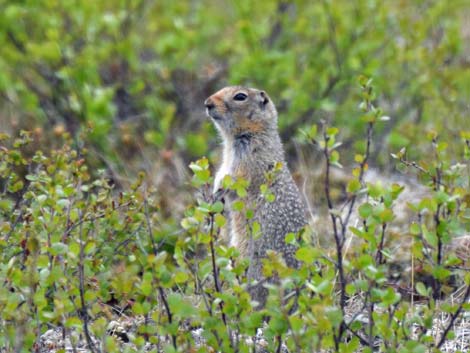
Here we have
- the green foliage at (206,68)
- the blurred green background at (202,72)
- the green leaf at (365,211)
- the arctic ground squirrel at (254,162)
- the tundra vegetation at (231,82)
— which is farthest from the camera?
the green foliage at (206,68)

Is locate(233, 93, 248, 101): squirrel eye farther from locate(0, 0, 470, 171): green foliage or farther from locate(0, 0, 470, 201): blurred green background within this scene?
locate(0, 0, 470, 171): green foliage

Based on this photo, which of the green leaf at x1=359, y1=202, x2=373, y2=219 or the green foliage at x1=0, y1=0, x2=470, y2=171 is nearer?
the green leaf at x1=359, y1=202, x2=373, y2=219

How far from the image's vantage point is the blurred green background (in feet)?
25.7

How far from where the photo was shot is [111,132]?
831cm

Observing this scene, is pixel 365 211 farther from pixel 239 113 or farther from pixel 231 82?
pixel 231 82

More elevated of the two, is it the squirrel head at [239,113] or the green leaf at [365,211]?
the squirrel head at [239,113]

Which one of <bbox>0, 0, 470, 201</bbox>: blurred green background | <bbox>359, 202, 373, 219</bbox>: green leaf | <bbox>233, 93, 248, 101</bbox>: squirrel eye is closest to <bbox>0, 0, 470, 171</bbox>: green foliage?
<bbox>0, 0, 470, 201</bbox>: blurred green background

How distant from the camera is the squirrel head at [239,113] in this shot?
6133mm

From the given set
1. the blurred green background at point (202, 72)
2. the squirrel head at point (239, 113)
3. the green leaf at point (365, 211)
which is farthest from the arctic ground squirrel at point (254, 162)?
the green leaf at point (365, 211)

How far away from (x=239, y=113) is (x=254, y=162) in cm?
41

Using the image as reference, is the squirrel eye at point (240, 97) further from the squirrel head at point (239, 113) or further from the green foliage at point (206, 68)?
the green foliage at point (206, 68)

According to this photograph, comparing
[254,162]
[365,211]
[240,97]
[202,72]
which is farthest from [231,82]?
[365,211]

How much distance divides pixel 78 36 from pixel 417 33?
2.81m

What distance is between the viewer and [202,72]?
9203 millimetres
